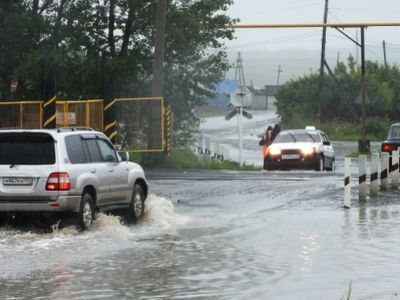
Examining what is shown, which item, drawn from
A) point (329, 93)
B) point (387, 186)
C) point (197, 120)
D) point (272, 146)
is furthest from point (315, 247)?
point (329, 93)

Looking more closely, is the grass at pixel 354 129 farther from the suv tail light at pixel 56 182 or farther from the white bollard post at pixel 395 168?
the suv tail light at pixel 56 182

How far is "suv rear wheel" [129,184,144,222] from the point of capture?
19.2 metres

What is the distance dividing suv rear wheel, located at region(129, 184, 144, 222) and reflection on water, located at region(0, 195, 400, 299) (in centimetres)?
22

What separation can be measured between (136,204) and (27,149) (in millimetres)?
2897

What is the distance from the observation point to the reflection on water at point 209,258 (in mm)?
11484

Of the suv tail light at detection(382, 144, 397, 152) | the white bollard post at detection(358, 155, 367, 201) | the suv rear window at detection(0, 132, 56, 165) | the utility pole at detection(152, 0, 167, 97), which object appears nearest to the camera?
the suv rear window at detection(0, 132, 56, 165)

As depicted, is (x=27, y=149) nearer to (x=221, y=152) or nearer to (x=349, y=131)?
(x=221, y=152)

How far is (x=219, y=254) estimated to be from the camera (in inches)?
576

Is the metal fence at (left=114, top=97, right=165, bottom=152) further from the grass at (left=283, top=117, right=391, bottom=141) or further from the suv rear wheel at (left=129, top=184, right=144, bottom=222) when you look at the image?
the grass at (left=283, top=117, right=391, bottom=141)

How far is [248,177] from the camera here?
31.0 metres

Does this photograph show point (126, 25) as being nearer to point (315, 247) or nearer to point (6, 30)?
point (6, 30)

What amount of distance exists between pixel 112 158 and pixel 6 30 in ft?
64.4

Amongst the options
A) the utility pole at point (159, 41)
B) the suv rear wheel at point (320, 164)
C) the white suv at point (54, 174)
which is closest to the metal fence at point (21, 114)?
the utility pole at point (159, 41)

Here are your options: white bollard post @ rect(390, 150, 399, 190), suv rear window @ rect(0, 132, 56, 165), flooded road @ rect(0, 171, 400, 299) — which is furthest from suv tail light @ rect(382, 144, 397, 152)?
suv rear window @ rect(0, 132, 56, 165)
